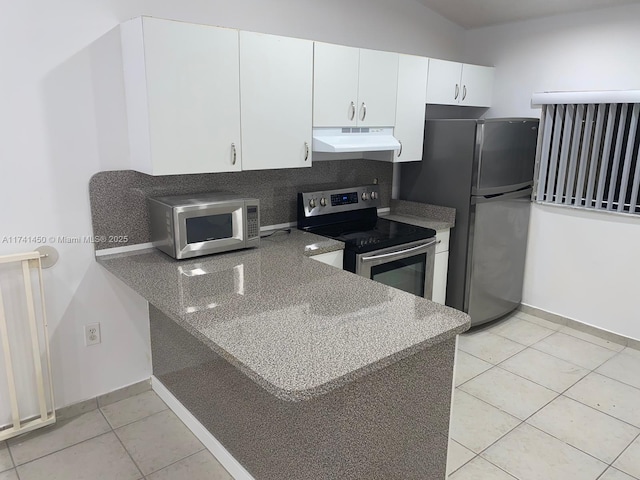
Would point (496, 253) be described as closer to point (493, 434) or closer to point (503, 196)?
point (503, 196)

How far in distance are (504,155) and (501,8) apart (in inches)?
42.6

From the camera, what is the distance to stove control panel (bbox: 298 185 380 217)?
3.09m

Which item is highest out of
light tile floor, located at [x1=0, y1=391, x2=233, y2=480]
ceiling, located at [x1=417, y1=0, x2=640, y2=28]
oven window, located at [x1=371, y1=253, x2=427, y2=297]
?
ceiling, located at [x1=417, y1=0, x2=640, y2=28]

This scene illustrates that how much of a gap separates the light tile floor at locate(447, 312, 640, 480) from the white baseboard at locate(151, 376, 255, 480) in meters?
0.96

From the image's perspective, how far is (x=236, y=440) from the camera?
6.95ft

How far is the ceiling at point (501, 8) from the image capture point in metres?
3.24

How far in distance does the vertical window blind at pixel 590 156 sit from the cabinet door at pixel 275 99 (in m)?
1.99

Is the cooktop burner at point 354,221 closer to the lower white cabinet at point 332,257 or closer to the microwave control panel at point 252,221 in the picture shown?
the lower white cabinet at point 332,257

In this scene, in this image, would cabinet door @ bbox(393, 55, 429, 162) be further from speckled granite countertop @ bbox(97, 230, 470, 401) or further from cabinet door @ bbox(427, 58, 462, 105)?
speckled granite countertop @ bbox(97, 230, 470, 401)

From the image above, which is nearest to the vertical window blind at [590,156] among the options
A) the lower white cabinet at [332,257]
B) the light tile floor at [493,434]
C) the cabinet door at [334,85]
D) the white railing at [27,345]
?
the light tile floor at [493,434]

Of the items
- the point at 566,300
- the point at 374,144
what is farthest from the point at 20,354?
the point at 566,300

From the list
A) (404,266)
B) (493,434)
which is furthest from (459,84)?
(493,434)

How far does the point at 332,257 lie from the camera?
9.15 ft

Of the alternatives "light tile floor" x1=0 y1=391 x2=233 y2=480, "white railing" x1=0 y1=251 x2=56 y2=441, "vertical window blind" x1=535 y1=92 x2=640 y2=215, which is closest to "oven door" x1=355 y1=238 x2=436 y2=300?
"vertical window blind" x1=535 y1=92 x2=640 y2=215
